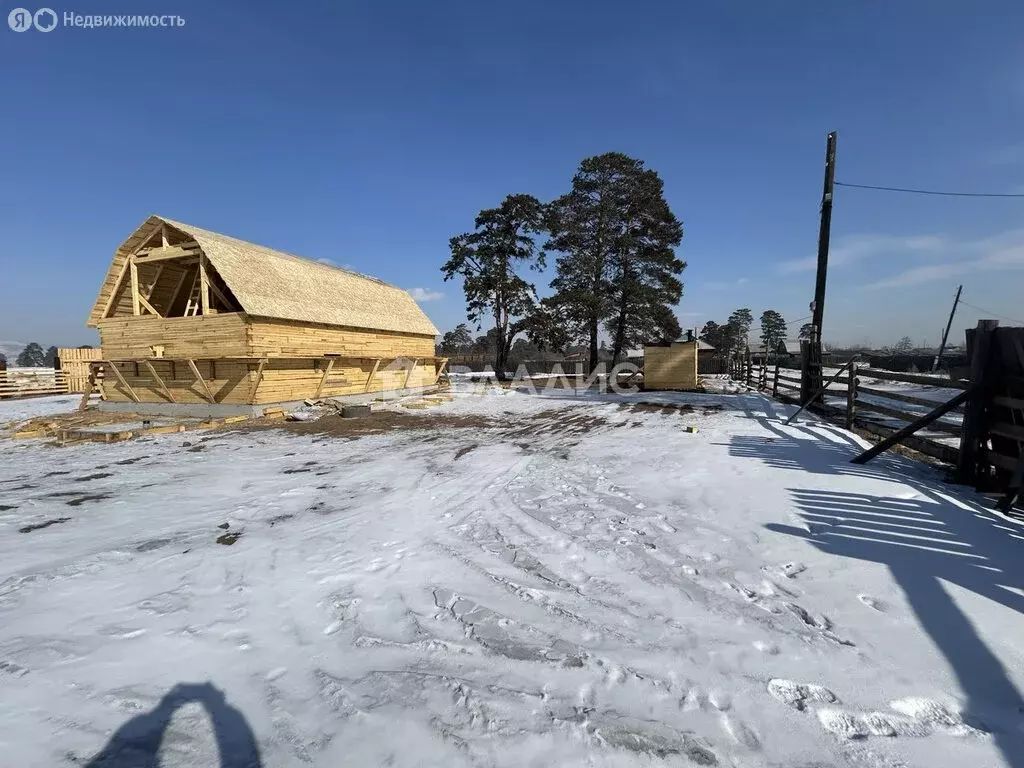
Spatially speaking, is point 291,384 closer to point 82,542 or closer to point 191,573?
point 82,542

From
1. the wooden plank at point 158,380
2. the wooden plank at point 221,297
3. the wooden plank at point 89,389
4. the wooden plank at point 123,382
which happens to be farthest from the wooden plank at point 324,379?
the wooden plank at point 89,389

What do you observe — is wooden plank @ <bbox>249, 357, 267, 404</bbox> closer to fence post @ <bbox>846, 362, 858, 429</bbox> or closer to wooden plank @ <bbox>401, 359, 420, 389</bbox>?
wooden plank @ <bbox>401, 359, 420, 389</bbox>

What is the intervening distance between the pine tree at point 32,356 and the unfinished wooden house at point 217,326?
84273 mm

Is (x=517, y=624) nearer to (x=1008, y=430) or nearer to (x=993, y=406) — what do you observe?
(x=1008, y=430)

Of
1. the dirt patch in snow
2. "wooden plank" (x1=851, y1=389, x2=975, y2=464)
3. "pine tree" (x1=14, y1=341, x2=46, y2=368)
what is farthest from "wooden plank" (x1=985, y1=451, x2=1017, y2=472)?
"pine tree" (x1=14, y1=341, x2=46, y2=368)

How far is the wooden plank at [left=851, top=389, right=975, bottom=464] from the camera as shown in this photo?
5.58 meters

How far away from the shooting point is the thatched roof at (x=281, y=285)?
14383 mm

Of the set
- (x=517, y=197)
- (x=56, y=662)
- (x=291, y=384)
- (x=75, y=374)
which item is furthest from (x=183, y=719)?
(x=75, y=374)

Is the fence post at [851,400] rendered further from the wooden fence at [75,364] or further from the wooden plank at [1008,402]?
the wooden fence at [75,364]

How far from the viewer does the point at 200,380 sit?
14305 millimetres

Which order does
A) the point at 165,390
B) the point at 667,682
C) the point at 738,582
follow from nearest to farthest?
1. the point at 667,682
2. the point at 738,582
3. the point at 165,390

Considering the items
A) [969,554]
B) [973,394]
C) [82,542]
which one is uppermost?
[973,394]

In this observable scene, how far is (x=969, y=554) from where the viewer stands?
140 inches

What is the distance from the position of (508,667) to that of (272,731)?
3.94 feet
